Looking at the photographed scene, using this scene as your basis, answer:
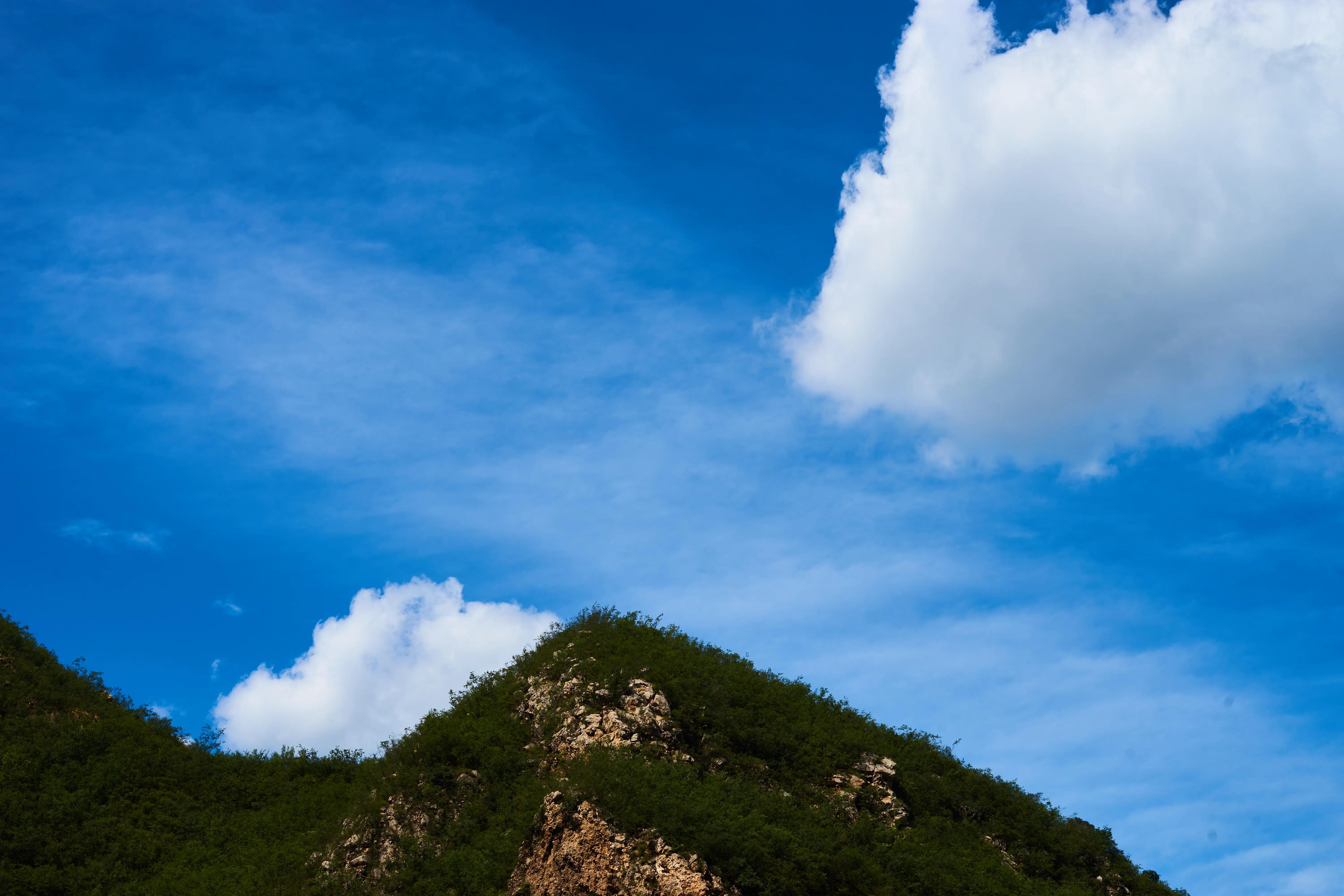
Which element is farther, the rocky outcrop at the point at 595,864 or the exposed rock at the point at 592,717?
the exposed rock at the point at 592,717

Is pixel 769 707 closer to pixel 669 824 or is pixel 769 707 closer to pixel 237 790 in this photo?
pixel 669 824

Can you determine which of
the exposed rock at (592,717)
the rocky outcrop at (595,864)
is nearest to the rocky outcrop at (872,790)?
the exposed rock at (592,717)

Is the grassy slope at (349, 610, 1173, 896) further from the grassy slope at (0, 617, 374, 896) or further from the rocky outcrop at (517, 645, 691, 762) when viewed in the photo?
the grassy slope at (0, 617, 374, 896)

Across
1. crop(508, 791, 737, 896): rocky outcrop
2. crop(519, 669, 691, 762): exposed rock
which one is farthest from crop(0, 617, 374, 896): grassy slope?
crop(508, 791, 737, 896): rocky outcrop

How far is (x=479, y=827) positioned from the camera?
1268 inches

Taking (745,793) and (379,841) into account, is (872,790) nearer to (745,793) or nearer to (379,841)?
(745,793)

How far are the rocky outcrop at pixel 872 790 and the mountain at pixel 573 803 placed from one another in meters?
0.08

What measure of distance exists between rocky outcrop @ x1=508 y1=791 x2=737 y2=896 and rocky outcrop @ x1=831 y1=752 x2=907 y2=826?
9.93 metres

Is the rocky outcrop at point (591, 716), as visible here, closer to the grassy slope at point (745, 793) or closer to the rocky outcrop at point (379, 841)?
the grassy slope at point (745, 793)

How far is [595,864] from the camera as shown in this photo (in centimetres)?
2623

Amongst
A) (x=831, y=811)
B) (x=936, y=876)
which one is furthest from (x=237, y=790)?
(x=936, y=876)

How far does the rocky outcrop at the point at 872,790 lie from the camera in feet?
110

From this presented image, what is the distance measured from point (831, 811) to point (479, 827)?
511 inches

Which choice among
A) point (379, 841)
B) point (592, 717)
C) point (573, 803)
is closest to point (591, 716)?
point (592, 717)
